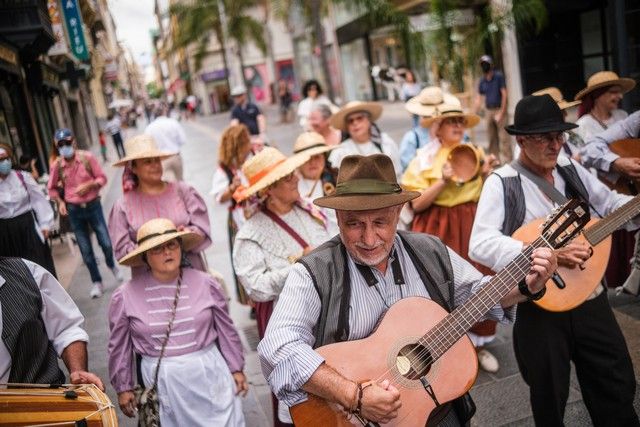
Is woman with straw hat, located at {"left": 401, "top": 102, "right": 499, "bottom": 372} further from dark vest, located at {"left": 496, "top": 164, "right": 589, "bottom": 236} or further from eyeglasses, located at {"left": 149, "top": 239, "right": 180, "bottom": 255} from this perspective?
eyeglasses, located at {"left": 149, "top": 239, "right": 180, "bottom": 255}

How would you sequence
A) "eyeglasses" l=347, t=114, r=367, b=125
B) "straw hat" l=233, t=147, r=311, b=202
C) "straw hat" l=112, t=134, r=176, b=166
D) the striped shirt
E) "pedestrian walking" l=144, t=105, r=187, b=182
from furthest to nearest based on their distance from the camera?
"pedestrian walking" l=144, t=105, r=187, b=182, "eyeglasses" l=347, t=114, r=367, b=125, "straw hat" l=112, t=134, r=176, b=166, "straw hat" l=233, t=147, r=311, b=202, the striped shirt

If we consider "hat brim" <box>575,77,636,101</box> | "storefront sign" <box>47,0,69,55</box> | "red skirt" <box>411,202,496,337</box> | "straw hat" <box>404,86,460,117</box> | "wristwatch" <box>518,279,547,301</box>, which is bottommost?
"red skirt" <box>411,202,496,337</box>

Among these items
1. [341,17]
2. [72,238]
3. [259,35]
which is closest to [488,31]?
[72,238]

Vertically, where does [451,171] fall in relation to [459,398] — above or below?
above

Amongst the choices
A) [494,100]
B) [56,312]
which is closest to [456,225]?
[56,312]

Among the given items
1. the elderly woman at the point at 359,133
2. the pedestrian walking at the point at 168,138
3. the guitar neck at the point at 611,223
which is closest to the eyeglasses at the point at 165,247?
the guitar neck at the point at 611,223

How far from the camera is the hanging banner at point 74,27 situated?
19792 millimetres

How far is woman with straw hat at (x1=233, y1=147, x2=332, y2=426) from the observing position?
337 centimetres

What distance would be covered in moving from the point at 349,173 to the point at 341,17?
31615mm

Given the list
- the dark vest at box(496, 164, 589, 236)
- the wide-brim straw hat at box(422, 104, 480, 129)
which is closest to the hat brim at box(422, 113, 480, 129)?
the wide-brim straw hat at box(422, 104, 480, 129)

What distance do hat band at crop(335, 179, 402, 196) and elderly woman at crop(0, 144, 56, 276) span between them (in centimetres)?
→ 462

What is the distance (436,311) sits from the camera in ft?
7.38

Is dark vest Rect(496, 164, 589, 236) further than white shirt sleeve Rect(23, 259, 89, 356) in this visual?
Yes

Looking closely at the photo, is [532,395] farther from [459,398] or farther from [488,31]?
[488,31]
